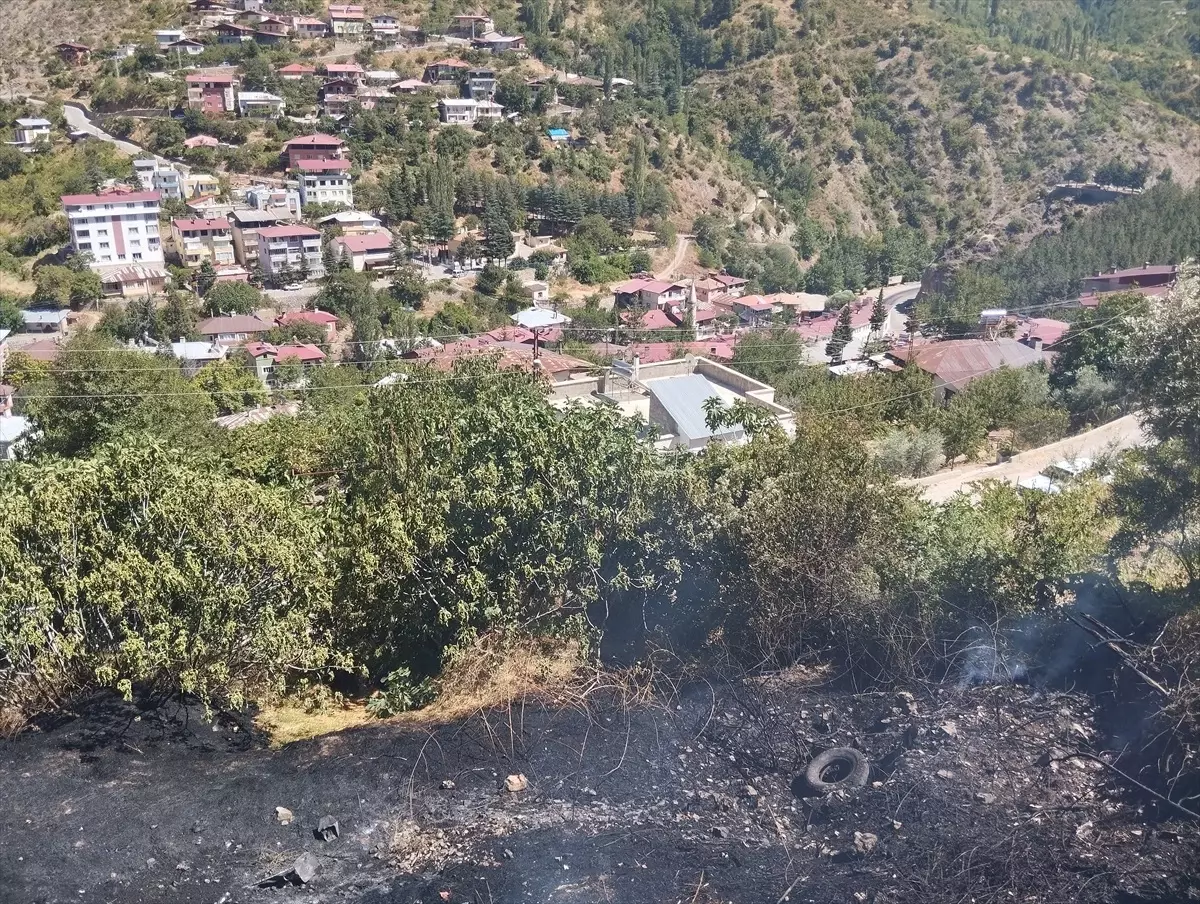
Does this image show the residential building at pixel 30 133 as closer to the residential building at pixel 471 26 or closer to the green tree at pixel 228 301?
the green tree at pixel 228 301

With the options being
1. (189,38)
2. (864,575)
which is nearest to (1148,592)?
(864,575)

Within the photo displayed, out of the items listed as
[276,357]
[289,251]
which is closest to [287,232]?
[289,251]

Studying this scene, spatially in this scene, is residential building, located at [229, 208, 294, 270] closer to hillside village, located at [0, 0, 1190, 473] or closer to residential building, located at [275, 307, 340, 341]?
hillside village, located at [0, 0, 1190, 473]

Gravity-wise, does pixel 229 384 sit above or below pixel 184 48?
below

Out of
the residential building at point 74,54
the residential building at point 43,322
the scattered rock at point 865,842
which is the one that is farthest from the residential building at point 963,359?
the residential building at point 74,54

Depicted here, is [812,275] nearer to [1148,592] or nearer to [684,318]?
[684,318]

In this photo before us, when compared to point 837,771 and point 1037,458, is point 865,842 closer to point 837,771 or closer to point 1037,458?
point 837,771
